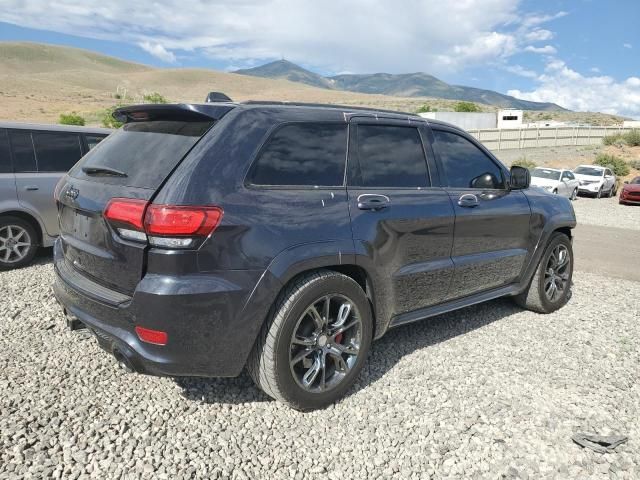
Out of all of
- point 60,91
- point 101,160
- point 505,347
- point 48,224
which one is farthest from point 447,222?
point 60,91

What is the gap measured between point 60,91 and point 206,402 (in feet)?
352

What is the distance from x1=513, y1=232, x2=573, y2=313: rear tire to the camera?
4730 millimetres

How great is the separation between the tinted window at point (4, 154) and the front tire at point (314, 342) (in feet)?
15.0

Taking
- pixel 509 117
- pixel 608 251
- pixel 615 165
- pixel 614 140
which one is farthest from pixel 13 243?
pixel 509 117

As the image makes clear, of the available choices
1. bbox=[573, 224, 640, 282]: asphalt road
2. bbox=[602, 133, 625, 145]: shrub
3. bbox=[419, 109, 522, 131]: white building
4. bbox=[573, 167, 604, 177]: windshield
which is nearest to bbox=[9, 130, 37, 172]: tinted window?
bbox=[573, 224, 640, 282]: asphalt road

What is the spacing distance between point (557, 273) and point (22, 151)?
20.5ft

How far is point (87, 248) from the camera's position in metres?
2.78

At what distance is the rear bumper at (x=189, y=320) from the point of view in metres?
2.40

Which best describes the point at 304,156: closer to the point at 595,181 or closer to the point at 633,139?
the point at 595,181

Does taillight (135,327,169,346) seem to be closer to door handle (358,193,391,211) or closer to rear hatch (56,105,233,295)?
rear hatch (56,105,233,295)

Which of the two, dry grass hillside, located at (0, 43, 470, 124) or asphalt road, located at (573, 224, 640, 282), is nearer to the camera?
asphalt road, located at (573, 224, 640, 282)

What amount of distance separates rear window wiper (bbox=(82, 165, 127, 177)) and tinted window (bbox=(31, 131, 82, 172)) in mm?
3438

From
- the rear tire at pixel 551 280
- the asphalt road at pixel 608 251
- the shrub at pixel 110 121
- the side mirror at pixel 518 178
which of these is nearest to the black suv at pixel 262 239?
the shrub at pixel 110 121

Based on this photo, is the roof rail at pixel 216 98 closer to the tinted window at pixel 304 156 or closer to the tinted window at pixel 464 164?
the tinted window at pixel 304 156
